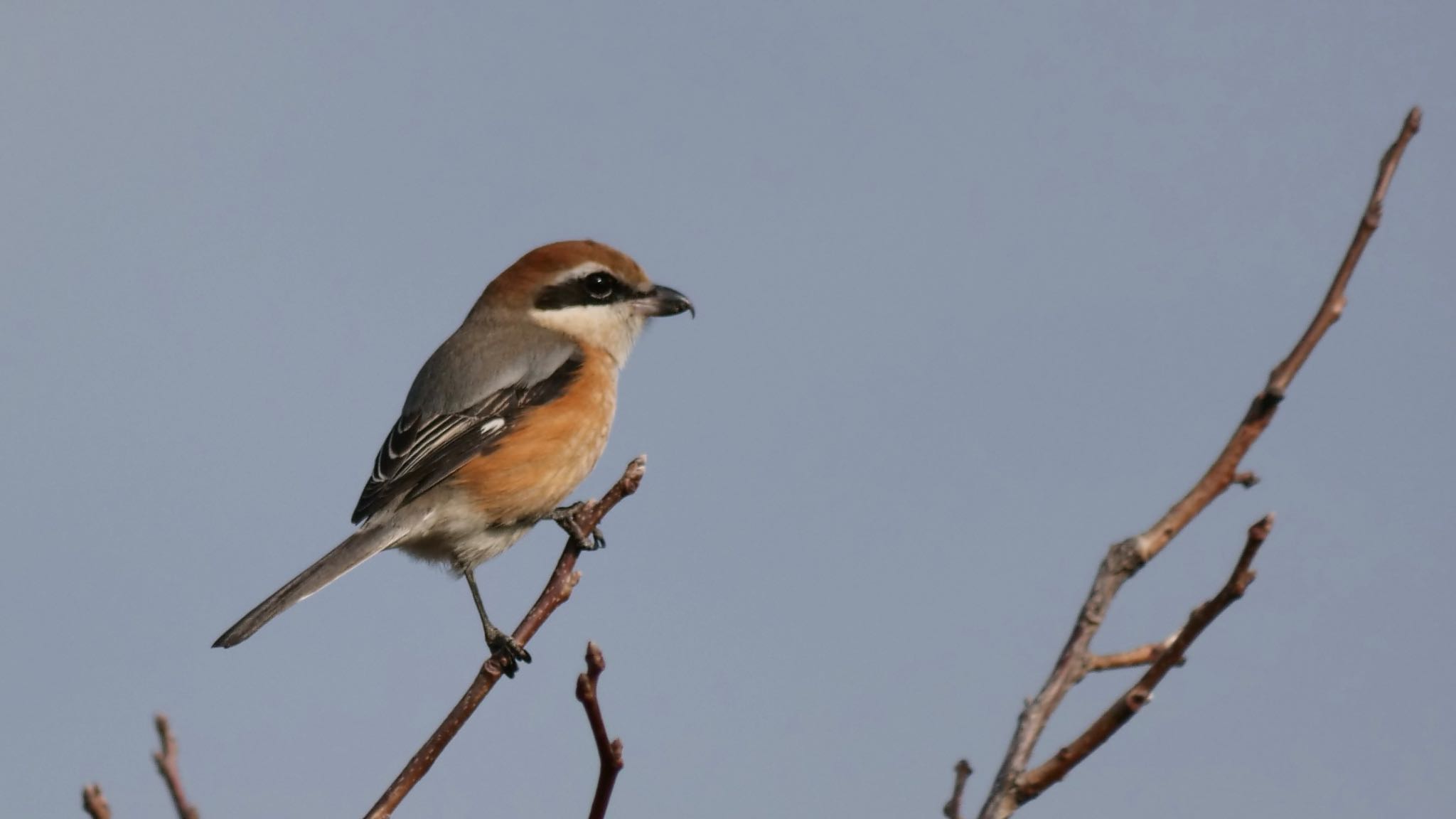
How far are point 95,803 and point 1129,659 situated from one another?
1158 millimetres

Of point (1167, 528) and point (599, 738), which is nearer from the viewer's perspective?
point (1167, 528)

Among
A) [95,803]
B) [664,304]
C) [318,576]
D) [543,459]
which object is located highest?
[664,304]

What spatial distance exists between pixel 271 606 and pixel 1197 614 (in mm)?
2909

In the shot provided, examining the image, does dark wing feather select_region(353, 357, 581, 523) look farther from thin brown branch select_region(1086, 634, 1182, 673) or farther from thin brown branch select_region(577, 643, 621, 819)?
thin brown branch select_region(1086, 634, 1182, 673)

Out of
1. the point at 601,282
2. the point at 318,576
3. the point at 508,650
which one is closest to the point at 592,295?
the point at 601,282

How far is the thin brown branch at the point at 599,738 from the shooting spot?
203 centimetres

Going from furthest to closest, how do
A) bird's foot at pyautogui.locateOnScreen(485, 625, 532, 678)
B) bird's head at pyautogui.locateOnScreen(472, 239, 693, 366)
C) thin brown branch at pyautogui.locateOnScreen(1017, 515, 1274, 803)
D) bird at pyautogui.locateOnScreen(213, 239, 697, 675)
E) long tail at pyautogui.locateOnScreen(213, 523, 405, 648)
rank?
bird's head at pyautogui.locateOnScreen(472, 239, 693, 366)
bird at pyautogui.locateOnScreen(213, 239, 697, 675)
long tail at pyautogui.locateOnScreen(213, 523, 405, 648)
bird's foot at pyautogui.locateOnScreen(485, 625, 532, 678)
thin brown branch at pyautogui.locateOnScreen(1017, 515, 1274, 803)

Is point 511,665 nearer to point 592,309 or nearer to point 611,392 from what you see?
point 611,392

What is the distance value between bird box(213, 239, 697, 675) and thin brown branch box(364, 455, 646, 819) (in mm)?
894

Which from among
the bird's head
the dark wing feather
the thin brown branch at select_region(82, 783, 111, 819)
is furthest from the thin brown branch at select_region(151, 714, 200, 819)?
the bird's head

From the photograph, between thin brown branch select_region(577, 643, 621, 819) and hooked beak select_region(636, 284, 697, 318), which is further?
hooked beak select_region(636, 284, 697, 318)

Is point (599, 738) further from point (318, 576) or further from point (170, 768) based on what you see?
point (318, 576)

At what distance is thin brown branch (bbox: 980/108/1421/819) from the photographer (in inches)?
62.9

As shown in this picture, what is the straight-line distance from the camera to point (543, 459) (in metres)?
4.84
